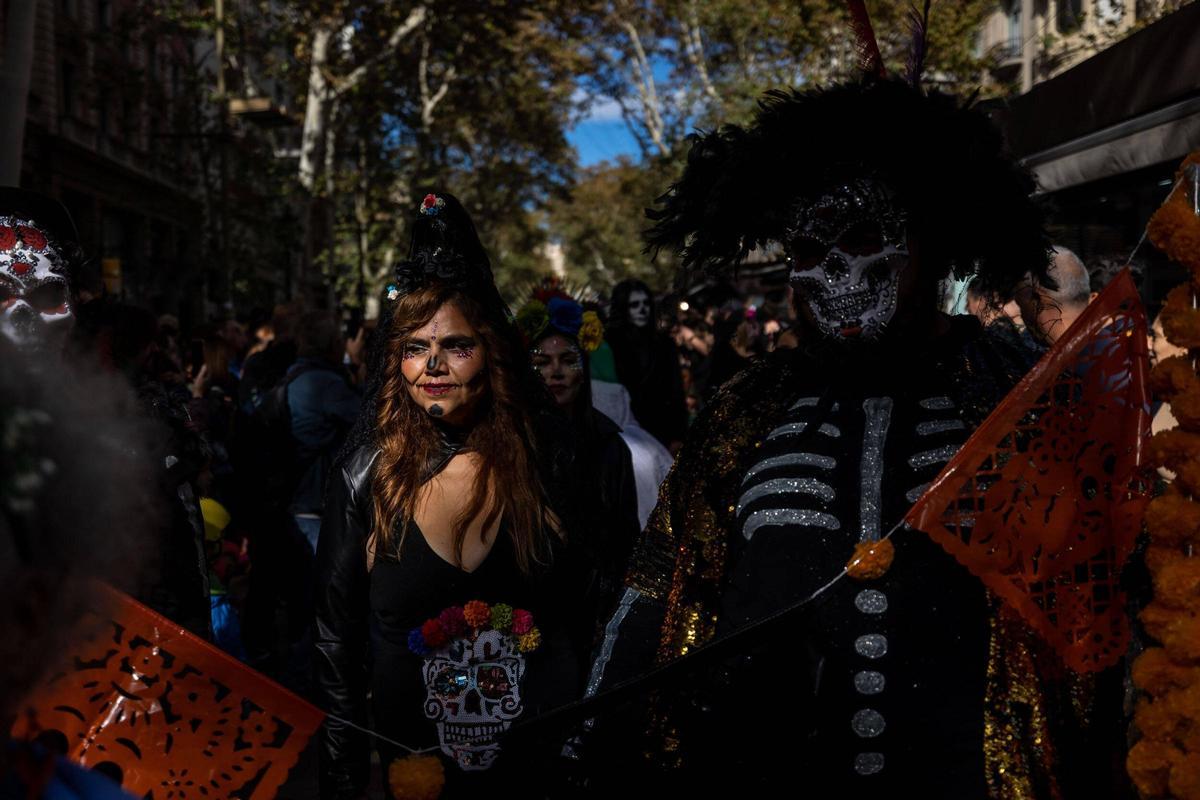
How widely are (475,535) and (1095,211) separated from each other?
568 cm

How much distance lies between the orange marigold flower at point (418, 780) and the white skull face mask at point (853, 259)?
1.30 m

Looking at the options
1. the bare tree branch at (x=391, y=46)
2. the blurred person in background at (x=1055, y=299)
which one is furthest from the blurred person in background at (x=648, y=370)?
the bare tree branch at (x=391, y=46)

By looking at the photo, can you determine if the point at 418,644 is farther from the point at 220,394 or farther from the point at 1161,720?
the point at 220,394

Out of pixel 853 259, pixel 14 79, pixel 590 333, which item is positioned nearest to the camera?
pixel 853 259

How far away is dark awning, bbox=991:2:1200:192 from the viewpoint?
4.82 metres

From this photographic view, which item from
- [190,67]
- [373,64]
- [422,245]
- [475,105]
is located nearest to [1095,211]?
[422,245]

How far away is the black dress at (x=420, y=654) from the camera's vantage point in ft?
10.9

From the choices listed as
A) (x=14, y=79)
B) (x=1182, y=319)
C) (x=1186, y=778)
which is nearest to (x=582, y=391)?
(x=1182, y=319)

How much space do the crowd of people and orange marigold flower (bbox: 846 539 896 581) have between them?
0.03 meters

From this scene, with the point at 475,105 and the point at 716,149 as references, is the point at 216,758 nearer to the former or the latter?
the point at 716,149

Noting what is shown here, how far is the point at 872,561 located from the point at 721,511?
0.45 meters

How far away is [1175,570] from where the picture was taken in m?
2.21

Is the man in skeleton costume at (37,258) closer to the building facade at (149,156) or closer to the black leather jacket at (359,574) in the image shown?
the black leather jacket at (359,574)

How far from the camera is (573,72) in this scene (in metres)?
29.1
